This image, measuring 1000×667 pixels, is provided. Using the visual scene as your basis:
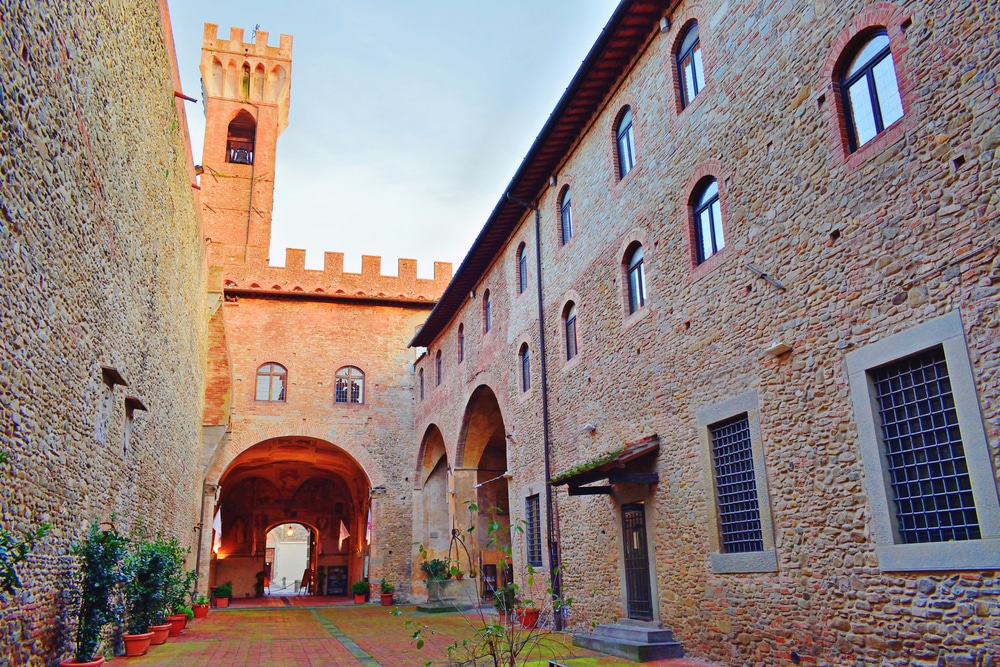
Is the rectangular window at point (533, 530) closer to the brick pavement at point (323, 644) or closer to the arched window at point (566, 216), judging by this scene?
the brick pavement at point (323, 644)

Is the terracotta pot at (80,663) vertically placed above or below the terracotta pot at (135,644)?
above

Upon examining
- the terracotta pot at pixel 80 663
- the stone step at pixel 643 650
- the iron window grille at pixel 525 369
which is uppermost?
the iron window grille at pixel 525 369

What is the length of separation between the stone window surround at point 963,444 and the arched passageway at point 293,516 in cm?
2556

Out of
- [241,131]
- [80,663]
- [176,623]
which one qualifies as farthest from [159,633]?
[241,131]

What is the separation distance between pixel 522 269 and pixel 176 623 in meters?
10.1

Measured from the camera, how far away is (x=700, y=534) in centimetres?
952

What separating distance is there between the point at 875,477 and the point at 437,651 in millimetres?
7506

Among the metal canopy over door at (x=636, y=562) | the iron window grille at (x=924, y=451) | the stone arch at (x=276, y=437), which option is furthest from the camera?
the stone arch at (x=276, y=437)

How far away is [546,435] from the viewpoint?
14.8 metres

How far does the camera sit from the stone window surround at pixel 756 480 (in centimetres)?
823

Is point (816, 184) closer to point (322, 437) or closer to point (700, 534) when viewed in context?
point (700, 534)

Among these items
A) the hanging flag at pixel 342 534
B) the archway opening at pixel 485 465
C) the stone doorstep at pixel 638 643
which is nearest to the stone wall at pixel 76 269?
the stone doorstep at pixel 638 643

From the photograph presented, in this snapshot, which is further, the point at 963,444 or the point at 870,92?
the point at 870,92

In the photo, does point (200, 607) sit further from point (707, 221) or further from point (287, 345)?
point (707, 221)
